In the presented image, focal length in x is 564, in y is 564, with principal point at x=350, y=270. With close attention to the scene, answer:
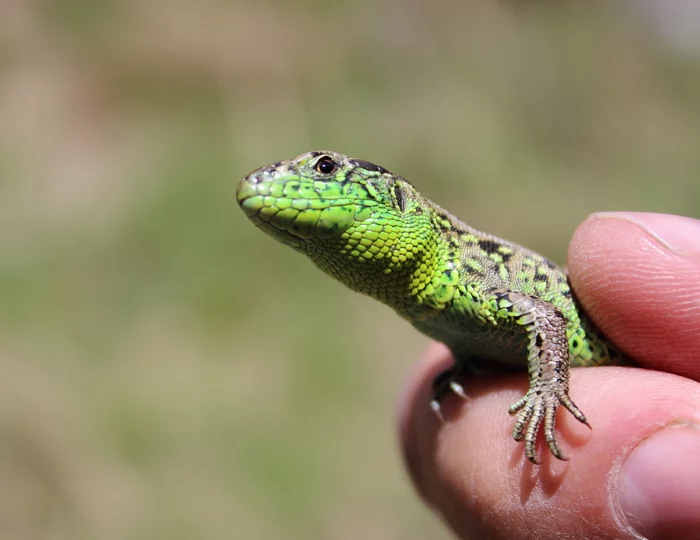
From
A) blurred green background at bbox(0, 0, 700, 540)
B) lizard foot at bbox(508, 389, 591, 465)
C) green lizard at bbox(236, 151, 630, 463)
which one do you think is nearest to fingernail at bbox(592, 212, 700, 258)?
green lizard at bbox(236, 151, 630, 463)

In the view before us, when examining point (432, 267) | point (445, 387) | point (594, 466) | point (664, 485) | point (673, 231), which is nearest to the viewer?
point (664, 485)

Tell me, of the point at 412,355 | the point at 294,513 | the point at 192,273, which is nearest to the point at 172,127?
the point at 192,273

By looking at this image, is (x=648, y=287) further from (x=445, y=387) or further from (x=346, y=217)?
(x=346, y=217)

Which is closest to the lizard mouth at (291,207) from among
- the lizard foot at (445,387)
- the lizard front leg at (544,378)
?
the lizard front leg at (544,378)

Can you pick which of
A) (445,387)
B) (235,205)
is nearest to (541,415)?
(445,387)

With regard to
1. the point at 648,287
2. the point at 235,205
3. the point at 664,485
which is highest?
the point at 648,287

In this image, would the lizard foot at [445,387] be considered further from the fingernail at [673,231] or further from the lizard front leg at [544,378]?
the fingernail at [673,231]
